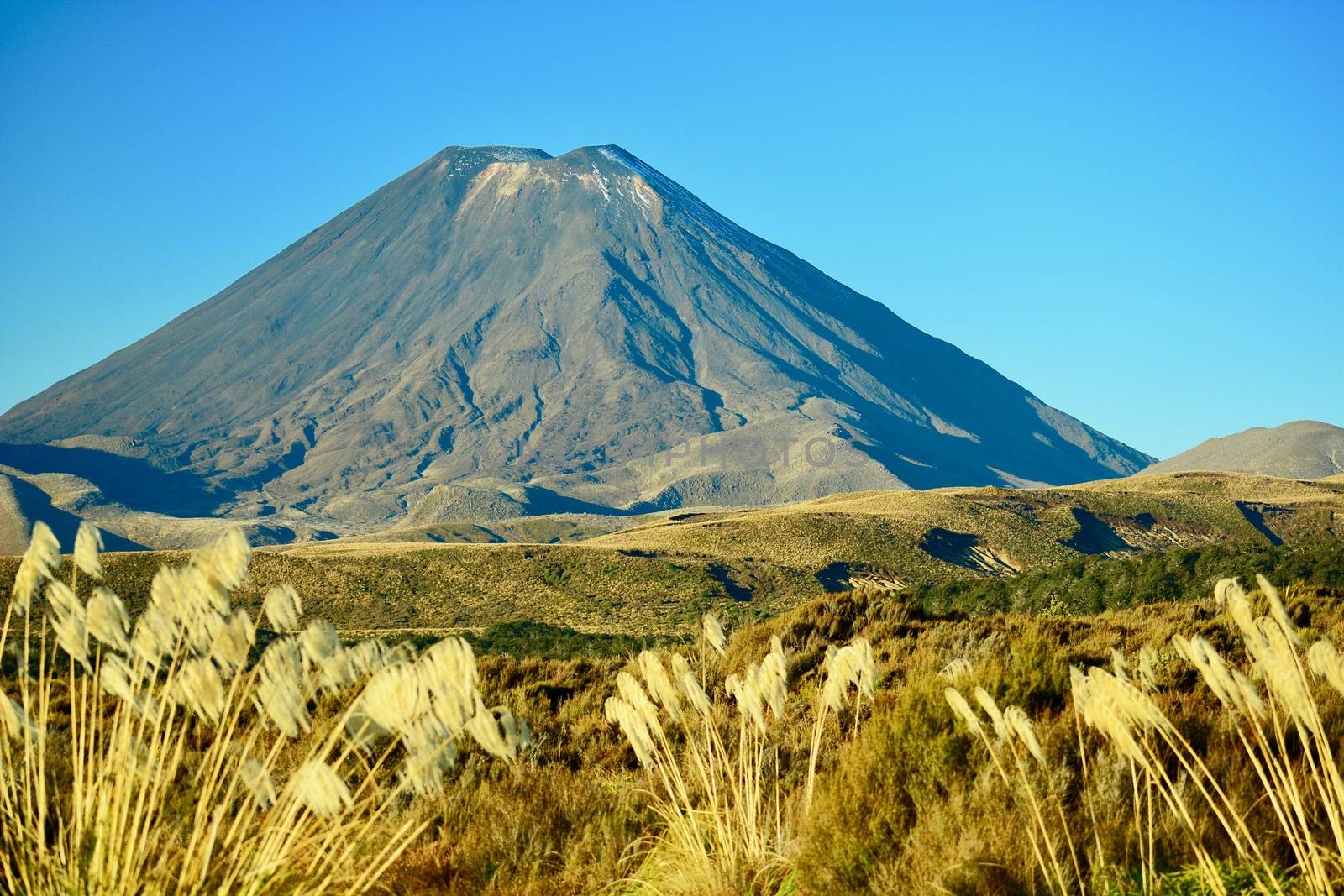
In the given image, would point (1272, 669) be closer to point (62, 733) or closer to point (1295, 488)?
point (62, 733)

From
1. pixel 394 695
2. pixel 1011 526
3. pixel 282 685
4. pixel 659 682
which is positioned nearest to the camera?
pixel 394 695

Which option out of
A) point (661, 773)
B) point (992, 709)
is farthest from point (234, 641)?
point (661, 773)

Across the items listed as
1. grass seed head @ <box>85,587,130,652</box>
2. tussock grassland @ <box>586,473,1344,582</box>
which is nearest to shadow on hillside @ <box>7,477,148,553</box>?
tussock grassland @ <box>586,473,1344,582</box>

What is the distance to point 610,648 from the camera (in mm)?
23594

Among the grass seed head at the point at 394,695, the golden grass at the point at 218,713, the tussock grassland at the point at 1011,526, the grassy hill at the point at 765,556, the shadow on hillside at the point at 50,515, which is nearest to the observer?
the grass seed head at the point at 394,695

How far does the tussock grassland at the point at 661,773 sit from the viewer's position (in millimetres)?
3635

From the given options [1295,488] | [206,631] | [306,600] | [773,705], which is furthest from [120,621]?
[1295,488]

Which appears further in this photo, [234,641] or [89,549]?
[89,549]

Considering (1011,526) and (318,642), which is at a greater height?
(318,642)

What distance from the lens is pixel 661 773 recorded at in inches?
→ 238

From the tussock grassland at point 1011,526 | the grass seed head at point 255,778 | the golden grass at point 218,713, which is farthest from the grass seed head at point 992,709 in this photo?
the tussock grassland at point 1011,526

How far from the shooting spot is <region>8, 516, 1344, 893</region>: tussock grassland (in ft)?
11.9

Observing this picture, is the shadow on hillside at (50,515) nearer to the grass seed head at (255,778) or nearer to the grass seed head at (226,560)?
the grass seed head at (255,778)

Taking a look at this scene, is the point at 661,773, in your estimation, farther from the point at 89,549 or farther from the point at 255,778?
the point at 89,549
